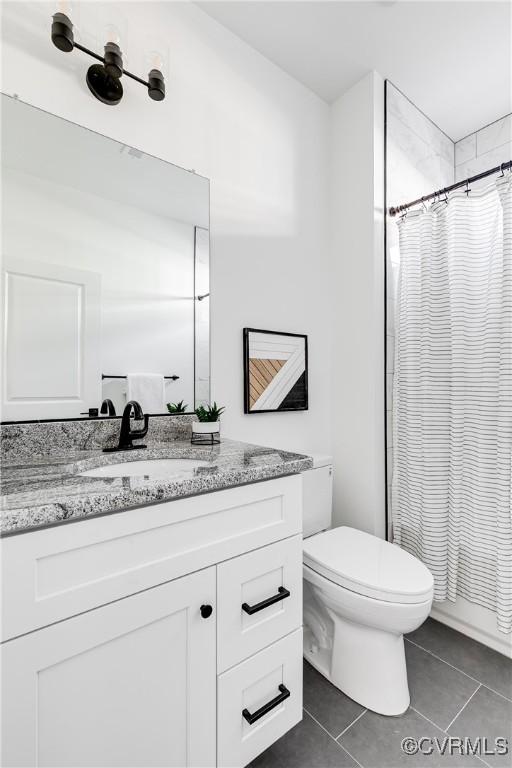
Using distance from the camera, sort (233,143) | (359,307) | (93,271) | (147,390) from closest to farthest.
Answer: (93,271)
(147,390)
(233,143)
(359,307)

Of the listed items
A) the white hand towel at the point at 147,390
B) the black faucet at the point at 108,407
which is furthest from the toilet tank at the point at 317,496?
the black faucet at the point at 108,407

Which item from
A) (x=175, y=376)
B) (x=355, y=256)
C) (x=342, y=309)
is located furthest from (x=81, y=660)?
(x=355, y=256)

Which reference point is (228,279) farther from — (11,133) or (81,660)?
(81,660)

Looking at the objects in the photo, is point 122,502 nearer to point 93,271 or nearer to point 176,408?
point 176,408

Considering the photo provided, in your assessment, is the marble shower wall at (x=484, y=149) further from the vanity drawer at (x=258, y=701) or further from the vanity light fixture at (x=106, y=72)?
the vanity drawer at (x=258, y=701)

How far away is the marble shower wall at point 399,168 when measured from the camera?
6.33 ft

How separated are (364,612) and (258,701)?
17.3 inches

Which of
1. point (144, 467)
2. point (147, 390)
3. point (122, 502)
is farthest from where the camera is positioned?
point (147, 390)

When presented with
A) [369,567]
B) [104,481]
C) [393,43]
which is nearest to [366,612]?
[369,567]

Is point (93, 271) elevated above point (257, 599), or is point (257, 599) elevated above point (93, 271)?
point (93, 271)

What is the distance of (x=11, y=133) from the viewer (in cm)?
112

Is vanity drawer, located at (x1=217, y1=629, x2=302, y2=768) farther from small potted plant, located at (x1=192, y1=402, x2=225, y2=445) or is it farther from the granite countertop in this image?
small potted plant, located at (x1=192, y1=402, x2=225, y2=445)

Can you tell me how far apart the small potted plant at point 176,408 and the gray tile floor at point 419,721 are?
1137 mm

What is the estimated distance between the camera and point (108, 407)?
1297mm
